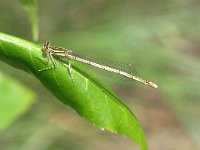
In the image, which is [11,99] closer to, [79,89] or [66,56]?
[66,56]

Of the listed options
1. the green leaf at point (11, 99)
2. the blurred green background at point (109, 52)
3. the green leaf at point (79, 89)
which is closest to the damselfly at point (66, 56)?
the green leaf at point (79, 89)

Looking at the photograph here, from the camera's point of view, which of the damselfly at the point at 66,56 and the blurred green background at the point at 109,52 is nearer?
the damselfly at the point at 66,56

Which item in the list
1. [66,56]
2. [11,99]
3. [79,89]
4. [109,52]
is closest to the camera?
[79,89]

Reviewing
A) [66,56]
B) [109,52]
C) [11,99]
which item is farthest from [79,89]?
[109,52]

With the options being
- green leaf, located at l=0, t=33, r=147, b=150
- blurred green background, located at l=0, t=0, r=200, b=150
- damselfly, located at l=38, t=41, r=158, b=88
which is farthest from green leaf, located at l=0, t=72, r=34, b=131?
blurred green background, located at l=0, t=0, r=200, b=150

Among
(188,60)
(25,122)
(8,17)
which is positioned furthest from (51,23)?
(188,60)

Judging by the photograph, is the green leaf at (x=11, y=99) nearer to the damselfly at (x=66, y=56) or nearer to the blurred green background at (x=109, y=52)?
the damselfly at (x=66, y=56)
